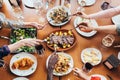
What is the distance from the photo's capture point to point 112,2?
8.73 feet

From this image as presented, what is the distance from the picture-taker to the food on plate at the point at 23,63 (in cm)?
218

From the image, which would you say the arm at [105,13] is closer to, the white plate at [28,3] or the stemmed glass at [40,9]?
the stemmed glass at [40,9]

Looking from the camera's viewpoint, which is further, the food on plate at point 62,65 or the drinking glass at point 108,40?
the drinking glass at point 108,40

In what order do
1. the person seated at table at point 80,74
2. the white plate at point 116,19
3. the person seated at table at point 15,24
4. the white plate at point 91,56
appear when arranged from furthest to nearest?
the white plate at point 116,19 < the person seated at table at point 15,24 < the white plate at point 91,56 < the person seated at table at point 80,74

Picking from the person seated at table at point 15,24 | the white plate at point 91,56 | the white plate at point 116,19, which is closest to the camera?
the white plate at point 91,56

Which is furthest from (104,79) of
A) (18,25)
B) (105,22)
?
(18,25)

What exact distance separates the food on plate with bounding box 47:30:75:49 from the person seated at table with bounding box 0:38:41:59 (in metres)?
0.16

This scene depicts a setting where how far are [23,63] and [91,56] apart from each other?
621mm

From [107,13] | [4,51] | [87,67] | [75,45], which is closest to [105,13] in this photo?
[107,13]

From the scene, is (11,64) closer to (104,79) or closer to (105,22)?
(104,79)

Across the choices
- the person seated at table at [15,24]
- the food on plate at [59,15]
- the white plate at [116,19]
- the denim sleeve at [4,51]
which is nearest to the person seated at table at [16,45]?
the denim sleeve at [4,51]

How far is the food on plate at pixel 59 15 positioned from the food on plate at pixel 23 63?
495mm

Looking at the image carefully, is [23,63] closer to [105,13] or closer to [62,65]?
[62,65]

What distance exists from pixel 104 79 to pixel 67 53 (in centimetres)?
41
